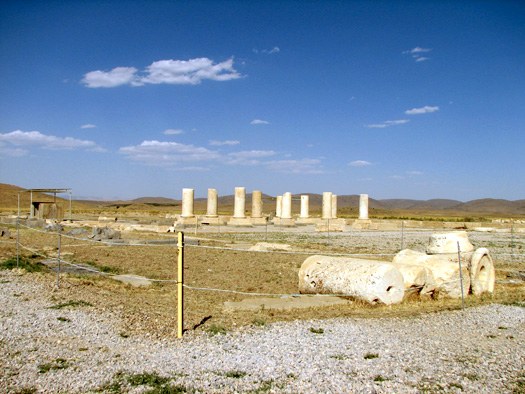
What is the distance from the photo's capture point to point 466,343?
702 cm

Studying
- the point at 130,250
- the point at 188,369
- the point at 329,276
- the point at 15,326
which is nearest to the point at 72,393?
the point at 188,369

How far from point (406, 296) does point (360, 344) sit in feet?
11.8

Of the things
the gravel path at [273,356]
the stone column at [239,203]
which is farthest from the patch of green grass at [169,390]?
the stone column at [239,203]

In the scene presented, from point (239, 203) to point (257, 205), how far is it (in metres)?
2.38

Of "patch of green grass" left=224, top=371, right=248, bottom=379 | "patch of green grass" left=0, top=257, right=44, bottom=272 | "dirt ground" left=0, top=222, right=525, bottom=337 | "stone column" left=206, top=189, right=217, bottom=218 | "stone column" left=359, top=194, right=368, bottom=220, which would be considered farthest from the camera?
"stone column" left=359, top=194, right=368, bottom=220

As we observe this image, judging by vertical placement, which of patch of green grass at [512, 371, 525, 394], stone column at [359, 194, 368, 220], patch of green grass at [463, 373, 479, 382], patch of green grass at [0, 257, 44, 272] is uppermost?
stone column at [359, 194, 368, 220]

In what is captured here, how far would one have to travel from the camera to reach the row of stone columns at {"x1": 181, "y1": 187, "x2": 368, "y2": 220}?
134ft

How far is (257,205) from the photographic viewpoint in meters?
43.8

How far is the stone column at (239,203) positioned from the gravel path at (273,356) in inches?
1288

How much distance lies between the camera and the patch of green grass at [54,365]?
18.1ft

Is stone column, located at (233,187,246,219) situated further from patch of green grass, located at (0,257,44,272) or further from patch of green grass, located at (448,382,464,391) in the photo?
patch of green grass, located at (448,382,464,391)

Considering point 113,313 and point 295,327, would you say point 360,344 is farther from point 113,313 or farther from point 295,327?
point 113,313

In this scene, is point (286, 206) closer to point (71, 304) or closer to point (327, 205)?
point (327, 205)

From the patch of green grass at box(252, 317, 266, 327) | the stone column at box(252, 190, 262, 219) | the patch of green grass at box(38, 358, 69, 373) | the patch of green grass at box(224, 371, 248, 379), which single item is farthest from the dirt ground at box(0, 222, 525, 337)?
the stone column at box(252, 190, 262, 219)
